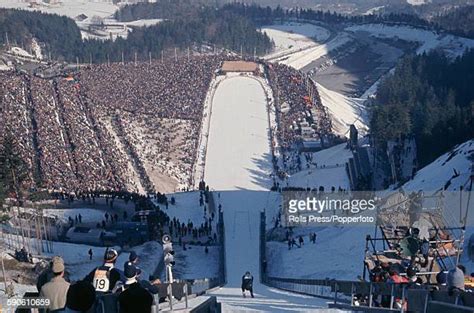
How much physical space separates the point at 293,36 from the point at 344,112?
1954 inches

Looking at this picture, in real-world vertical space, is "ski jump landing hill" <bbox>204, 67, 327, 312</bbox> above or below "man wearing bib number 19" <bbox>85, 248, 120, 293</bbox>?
below

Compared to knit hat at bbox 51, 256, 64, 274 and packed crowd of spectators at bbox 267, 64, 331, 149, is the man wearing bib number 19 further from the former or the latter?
packed crowd of spectators at bbox 267, 64, 331, 149

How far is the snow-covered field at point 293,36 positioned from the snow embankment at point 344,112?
2673 centimetres

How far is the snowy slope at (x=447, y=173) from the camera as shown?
27078 mm

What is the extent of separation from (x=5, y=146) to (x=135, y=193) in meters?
10.2

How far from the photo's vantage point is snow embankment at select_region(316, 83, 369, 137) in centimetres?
5297

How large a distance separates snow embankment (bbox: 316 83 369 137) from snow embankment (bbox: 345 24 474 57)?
20.2 m

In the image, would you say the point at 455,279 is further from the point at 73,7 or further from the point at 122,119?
the point at 73,7

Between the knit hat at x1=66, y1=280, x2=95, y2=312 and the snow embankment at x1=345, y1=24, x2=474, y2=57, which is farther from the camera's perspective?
the snow embankment at x1=345, y1=24, x2=474, y2=57

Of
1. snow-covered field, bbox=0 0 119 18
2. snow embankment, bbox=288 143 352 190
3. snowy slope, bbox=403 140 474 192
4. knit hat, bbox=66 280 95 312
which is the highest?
snow-covered field, bbox=0 0 119 18

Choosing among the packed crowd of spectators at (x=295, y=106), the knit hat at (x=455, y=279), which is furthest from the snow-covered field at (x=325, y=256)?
the packed crowd of spectators at (x=295, y=106)

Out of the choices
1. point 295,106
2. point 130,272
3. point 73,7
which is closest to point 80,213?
point 130,272

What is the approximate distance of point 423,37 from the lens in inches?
3575

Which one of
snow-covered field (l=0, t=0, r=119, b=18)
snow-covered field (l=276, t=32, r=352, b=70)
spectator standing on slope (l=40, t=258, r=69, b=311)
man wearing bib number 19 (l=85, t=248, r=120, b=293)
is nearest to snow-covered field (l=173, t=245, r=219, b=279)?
man wearing bib number 19 (l=85, t=248, r=120, b=293)
